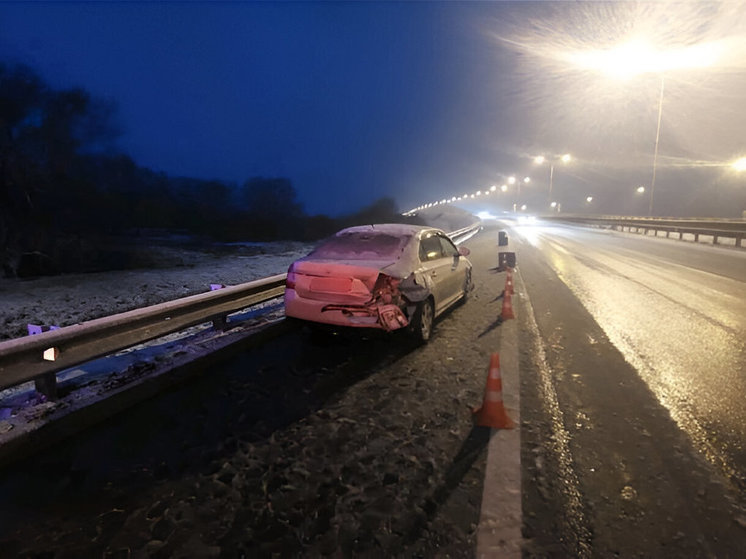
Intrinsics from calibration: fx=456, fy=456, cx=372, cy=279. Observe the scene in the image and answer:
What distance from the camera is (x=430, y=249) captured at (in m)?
6.80

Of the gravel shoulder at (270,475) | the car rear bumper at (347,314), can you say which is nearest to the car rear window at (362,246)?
the car rear bumper at (347,314)

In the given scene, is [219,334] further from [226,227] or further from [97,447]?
[226,227]

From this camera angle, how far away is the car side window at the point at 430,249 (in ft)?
21.1

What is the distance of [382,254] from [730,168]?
7931 centimetres

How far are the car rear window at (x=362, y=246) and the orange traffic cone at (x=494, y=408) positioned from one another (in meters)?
2.44

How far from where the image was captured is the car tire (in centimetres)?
579

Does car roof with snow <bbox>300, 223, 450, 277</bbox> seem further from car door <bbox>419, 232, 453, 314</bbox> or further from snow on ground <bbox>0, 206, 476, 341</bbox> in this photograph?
snow on ground <bbox>0, 206, 476, 341</bbox>

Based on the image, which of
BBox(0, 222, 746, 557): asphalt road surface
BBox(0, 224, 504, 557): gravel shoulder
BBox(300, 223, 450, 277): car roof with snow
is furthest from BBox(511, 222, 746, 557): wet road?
BBox(300, 223, 450, 277): car roof with snow

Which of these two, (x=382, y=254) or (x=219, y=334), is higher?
(x=382, y=254)

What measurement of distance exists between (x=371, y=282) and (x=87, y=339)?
A: 9.15 ft

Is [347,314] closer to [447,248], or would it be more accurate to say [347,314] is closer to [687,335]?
[447,248]

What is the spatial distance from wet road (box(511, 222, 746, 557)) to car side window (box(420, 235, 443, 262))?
1.76 meters

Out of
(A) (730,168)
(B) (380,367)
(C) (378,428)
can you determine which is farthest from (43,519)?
(A) (730,168)

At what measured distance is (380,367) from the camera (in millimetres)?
5129
